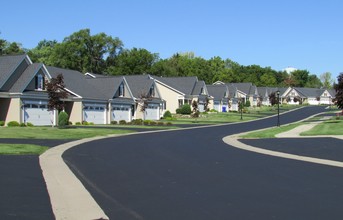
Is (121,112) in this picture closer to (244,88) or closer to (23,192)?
(23,192)

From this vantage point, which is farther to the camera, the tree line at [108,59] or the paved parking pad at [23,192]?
the tree line at [108,59]

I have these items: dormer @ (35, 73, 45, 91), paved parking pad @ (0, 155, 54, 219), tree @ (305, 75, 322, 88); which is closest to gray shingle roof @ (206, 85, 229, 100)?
dormer @ (35, 73, 45, 91)

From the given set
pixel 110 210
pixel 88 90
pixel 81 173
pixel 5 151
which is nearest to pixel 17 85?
pixel 88 90

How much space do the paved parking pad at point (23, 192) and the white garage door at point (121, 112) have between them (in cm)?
3559

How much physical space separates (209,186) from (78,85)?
3866 centimetres

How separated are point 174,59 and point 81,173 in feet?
347

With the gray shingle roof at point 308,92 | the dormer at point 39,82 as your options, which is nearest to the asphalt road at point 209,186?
the dormer at point 39,82

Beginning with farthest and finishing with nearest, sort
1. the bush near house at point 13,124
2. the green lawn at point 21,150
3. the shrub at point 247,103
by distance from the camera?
the shrub at point 247,103, the bush near house at point 13,124, the green lawn at point 21,150

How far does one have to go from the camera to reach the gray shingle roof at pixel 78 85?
147 feet

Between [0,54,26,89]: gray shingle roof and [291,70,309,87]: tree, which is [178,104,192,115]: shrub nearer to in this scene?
[0,54,26,89]: gray shingle roof

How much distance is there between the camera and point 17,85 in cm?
3753

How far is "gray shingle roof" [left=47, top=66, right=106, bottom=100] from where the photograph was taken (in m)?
44.8

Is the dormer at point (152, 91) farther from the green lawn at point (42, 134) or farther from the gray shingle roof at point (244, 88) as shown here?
the gray shingle roof at point (244, 88)

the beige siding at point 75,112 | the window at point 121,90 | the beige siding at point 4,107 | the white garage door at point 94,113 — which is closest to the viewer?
the beige siding at point 4,107
